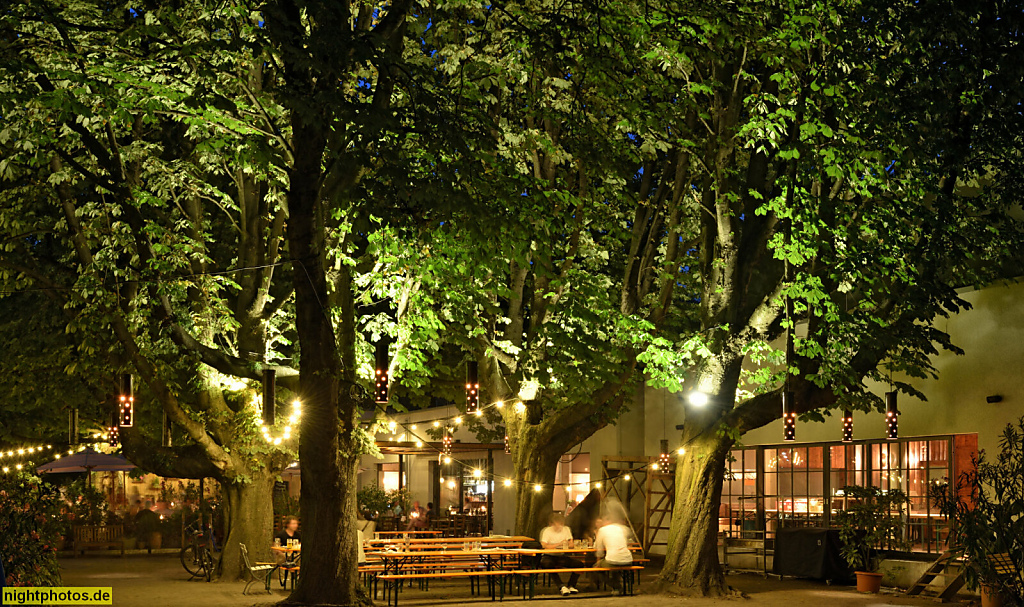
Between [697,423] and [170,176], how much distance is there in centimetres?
912

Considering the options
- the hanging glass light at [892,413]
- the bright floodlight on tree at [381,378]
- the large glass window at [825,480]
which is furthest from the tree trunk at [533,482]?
the hanging glass light at [892,413]

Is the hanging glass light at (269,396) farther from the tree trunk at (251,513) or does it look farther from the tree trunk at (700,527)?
the tree trunk at (700,527)

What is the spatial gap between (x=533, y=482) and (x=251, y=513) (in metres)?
5.33

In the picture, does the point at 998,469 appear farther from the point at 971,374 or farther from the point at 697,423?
the point at 971,374

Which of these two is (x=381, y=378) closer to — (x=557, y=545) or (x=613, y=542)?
(x=613, y=542)

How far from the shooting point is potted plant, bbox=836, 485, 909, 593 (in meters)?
18.3

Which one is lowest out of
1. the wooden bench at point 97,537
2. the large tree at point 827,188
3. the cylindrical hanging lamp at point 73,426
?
the wooden bench at point 97,537

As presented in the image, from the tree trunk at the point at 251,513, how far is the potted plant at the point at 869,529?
10524mm

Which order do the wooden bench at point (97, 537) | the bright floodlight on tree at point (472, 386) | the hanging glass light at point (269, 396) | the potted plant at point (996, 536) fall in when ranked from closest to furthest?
the potted plant at point (996, 536) → the hanging glass light at point (269, 396) → the bright floodlight on tree at point (472, 386) → the wooden bench at point (97, 537)

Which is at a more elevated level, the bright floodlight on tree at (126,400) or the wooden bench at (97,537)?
the bright floodlight on tree at (126,400)

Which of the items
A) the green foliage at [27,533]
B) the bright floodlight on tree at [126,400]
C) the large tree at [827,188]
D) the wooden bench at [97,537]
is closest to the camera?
the green foliage at [27,533]

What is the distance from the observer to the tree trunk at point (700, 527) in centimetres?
1645

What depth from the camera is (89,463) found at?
31594 mm

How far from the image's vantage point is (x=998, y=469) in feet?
30.8
